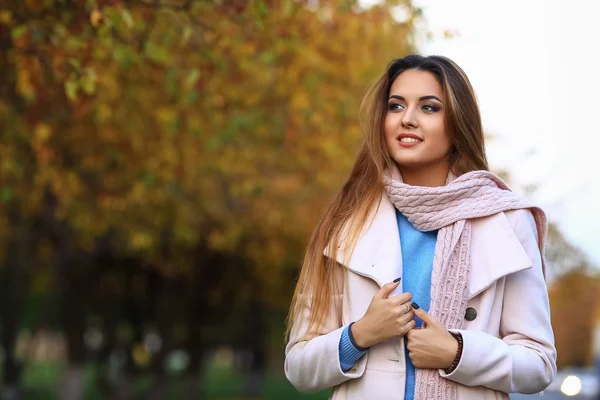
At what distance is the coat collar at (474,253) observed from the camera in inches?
136

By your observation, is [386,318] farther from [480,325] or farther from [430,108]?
[430,108]

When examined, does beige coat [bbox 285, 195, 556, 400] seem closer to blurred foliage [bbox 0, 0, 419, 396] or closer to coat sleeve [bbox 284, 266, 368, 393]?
coat sleeve [bbox 284, 266, 368, 393]

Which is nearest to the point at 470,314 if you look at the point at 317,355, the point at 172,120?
the point at 317,355

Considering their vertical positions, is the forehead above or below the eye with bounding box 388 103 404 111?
above

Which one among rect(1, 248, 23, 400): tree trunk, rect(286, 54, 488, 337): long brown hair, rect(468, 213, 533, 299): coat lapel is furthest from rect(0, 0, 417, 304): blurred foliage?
rect(1, 248, 23, 400): tree trunk

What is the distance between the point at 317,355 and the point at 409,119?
33.5 inches

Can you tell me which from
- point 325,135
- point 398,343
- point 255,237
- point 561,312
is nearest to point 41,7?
point 398,343

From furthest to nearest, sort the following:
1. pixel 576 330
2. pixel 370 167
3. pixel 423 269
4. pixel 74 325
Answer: pixel 576 330 < pixel 74 325 < pixel 370 167 < pixel 423 269

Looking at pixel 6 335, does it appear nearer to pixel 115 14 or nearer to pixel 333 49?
pixel 333 49

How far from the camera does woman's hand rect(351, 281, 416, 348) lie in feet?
11.1

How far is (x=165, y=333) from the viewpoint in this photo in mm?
29016

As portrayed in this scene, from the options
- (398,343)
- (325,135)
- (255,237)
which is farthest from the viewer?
(255,237)

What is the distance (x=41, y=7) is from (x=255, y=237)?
687 inches

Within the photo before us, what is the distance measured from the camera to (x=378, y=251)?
11.6ft
